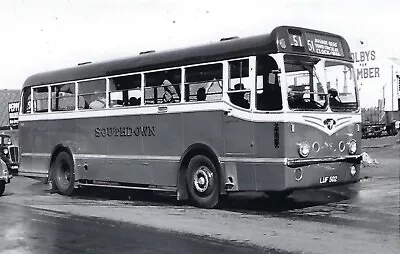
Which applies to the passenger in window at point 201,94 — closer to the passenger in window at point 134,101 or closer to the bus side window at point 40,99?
the passenger in window at point 134,101

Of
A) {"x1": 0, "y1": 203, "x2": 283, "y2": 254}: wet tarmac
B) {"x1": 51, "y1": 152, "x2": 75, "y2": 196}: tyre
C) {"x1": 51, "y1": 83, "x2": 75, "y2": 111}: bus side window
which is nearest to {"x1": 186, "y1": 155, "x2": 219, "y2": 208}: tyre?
{"x1": 0, "y1": 203, "x2": 283, "y2": 254}: wet tarmac

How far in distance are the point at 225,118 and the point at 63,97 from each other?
5.50 m

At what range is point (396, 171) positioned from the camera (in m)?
18.5

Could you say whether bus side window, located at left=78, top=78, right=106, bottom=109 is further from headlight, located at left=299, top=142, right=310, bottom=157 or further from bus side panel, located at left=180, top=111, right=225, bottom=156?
Answer: headlight, located at left=299, top=142, right=310, bottom=157

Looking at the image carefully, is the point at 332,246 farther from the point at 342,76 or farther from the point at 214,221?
the point at 342,76

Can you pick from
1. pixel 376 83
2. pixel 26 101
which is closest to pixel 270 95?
pixel 26 101

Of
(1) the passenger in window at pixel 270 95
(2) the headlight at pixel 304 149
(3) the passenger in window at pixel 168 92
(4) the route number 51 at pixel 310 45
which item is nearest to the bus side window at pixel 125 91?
(3) the passenger in window at pixel 168 92

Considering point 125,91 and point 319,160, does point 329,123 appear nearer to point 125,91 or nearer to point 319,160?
point 319,160

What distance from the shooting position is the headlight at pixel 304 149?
10.5 meters

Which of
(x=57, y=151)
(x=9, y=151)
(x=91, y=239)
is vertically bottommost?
(x=91, y=239)

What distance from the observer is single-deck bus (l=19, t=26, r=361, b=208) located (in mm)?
10531

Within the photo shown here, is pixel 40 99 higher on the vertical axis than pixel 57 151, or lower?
higher

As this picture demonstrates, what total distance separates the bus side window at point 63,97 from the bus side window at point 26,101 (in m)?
1.17

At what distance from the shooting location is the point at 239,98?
11.0 meters
